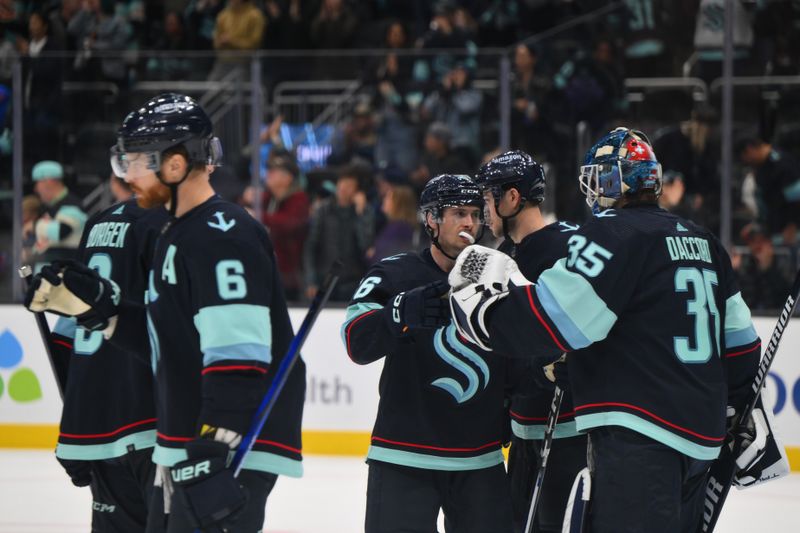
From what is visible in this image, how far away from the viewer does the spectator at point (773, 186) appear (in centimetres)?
646

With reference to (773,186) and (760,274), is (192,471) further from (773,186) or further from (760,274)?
(773,186)

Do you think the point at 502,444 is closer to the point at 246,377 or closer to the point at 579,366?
the point at 579,366

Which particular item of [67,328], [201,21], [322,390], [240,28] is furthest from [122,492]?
[201,21]

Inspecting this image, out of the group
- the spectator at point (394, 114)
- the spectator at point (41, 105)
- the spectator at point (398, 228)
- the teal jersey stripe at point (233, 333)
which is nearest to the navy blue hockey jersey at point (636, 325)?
the teal jersey stripe at point (233, 333)

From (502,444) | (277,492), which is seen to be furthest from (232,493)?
(277,492)

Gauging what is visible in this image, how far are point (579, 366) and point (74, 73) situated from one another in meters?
4.96

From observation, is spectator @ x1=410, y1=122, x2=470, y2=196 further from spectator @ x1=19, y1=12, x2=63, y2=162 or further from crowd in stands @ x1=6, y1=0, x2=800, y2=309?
spectator @ x1=19, y1=12, x2=63, y2=162

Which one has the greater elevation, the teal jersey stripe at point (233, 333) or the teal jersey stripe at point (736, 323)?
the teal jersey stripe at point (233, 333)

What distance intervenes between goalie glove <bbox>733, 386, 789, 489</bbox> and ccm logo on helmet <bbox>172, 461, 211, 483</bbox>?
4.77 feet

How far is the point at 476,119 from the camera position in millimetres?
7113

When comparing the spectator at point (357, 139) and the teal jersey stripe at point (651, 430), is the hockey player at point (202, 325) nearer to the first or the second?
the teal jersey stripe at point (651, 430)

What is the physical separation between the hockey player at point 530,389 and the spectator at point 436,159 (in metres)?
3.56

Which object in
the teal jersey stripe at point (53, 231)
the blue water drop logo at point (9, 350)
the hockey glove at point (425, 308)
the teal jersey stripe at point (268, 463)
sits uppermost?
the hockey glove at point (425, 308)

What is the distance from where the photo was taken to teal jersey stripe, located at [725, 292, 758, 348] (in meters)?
2.98
